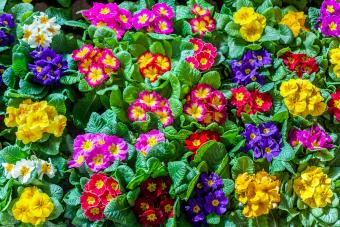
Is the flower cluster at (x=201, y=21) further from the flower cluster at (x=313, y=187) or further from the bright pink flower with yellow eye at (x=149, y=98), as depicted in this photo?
the flower cluster at (x=313, y=187)

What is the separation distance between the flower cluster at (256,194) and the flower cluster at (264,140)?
0.10 m

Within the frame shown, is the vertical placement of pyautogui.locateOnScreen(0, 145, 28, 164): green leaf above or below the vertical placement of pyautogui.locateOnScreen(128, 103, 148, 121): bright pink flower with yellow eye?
below

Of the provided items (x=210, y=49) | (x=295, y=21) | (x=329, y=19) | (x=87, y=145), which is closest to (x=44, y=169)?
(x=87, y=145)

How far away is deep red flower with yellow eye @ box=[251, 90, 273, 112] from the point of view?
2.17 m

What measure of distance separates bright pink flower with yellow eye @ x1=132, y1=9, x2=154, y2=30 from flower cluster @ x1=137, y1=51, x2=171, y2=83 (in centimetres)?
12

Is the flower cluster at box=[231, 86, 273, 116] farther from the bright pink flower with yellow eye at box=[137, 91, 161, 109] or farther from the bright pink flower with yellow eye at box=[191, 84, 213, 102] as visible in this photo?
the bright pink flower with yellow eye at box=[137, 91, 161, 109]

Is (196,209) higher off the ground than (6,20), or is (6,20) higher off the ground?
(6,20)

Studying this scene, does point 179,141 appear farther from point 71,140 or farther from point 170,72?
point 71,140

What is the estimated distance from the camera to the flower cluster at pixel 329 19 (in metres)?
2.39

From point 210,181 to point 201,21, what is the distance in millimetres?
717

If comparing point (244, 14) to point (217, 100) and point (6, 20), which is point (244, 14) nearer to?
point (217, 100)

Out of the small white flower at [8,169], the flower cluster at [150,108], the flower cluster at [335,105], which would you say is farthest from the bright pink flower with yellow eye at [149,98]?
the flower cluster at [335,105]

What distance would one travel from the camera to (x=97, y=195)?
1.91 meters

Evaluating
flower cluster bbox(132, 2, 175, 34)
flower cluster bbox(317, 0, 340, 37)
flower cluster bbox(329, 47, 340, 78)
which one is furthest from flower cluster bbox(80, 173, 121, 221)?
flower cluster bbox(317, 0, 340, 37)
